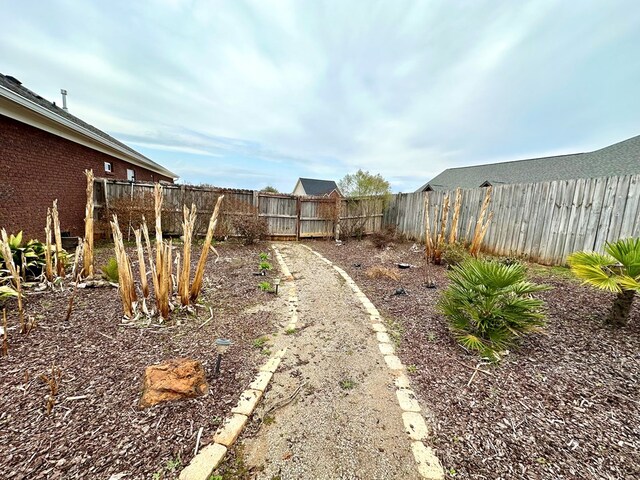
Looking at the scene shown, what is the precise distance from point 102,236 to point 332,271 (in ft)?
22.5

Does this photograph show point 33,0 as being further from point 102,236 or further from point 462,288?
point 462,288

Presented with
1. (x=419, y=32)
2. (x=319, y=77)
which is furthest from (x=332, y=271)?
(x=319, y=77)

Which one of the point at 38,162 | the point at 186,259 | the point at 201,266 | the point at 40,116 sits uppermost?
the point at 40,116

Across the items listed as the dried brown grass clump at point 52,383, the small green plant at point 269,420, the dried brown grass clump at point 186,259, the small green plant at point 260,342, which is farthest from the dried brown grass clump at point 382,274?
the dried brown grass clump at point 52,383

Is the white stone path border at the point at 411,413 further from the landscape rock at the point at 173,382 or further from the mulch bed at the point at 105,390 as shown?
the landscape rock at the point at 173,382

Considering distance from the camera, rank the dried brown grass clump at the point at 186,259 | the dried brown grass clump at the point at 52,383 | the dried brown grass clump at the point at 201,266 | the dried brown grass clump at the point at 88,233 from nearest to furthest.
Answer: the dried brown grass clump at the point at 52,383
the dried brown grass clump at the point at 186,259
the dried brown grass clump at the point at 201,266
the dried brown grass clump at the point at 88,233

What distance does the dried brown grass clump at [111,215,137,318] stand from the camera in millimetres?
2596

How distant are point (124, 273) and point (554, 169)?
19381 millimetres

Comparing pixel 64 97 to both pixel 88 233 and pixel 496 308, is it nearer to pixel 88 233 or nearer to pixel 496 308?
pixel 88 233

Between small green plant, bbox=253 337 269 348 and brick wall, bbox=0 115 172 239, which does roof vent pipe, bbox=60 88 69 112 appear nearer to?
brick wall, bbox=0 115 172 239

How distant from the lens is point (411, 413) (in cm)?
177

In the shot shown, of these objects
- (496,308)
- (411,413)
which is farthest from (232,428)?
(496,308)

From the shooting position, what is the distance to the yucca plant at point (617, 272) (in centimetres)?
236

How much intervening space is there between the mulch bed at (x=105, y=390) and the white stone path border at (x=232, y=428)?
6 cm
